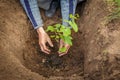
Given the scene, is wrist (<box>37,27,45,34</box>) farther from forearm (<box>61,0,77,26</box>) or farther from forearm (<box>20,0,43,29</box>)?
forearm (<box>61,0,77,26</box>)

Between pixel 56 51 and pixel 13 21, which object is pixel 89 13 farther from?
pixel 13 21

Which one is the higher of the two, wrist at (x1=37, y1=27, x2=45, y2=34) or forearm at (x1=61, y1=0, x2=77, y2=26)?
forearm at (x1=61, y1=0, x2=77, y2=26)

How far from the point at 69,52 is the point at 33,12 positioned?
0.52 meters

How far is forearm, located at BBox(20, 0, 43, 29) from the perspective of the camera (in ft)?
9.21

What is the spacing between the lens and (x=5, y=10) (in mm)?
2834

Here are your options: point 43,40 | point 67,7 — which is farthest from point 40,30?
point 67,7

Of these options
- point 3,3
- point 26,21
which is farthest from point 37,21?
point 3,3

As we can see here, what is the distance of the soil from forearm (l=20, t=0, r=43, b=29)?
12cm

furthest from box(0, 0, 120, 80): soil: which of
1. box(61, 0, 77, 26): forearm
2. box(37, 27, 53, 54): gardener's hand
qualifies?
box(61, 0, 77, 26): forearm

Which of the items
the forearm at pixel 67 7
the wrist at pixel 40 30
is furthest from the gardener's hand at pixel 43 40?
the forearm at pixel 67 7

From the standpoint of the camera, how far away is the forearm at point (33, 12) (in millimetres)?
2807

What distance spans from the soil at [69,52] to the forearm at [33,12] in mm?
119

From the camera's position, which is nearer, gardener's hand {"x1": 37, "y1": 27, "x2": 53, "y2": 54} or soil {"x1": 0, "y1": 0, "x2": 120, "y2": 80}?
soil {"x1": 0, "y1": 0, "x2": 120, "y2": 80}

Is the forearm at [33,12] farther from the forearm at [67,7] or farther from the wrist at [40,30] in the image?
the forearm at [67,7]
